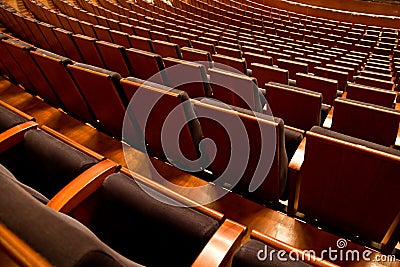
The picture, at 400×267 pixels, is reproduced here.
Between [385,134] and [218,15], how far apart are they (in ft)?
3.87

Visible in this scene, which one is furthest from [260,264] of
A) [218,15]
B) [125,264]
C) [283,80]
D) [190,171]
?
[218,15]

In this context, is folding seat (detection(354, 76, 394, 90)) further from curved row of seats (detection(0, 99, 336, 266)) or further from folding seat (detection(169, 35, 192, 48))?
curved row of seats (detection(0, 99, 336, 266))

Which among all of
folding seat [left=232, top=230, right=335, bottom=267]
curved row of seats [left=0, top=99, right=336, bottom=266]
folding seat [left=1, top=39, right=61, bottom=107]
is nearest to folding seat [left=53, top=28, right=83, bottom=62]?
folding seat [left=1, top=39, right=61, bottom=107]

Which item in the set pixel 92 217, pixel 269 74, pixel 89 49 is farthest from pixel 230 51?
pixel 92 217

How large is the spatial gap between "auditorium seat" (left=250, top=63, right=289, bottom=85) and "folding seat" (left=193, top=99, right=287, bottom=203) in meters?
0.24

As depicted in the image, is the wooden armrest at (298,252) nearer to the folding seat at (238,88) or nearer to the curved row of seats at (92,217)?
the curved row of seats at (92,217)

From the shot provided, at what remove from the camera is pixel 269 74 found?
19.3 inches

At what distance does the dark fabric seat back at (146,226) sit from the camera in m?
0.17

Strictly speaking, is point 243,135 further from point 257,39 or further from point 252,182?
point 257,39

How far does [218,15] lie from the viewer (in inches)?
53.2

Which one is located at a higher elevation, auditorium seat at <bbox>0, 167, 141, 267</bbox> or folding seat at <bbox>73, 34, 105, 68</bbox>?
auditorium seat at <bbox>0, 167, 141, 267</bbox>

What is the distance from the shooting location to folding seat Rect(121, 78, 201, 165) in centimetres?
27

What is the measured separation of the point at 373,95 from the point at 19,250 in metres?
0.47

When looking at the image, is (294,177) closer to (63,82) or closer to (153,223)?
(153,223)
